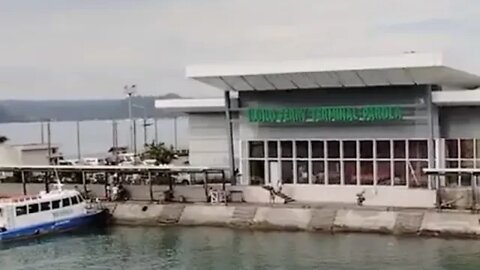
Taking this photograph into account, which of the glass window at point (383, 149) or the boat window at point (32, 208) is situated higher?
the glass window at point (383, 149)

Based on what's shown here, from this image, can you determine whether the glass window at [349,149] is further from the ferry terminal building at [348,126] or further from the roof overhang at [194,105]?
the roof overhang at [194,105]

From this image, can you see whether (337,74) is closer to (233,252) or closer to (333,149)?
(333,149)

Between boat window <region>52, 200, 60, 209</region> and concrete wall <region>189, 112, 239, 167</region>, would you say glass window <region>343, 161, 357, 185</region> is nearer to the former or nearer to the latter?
concrete wall <region>189, 112, 239, 167</region>

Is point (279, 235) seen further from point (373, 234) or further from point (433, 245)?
point (433, 245)

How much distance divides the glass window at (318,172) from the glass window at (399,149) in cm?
308

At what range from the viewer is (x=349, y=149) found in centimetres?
3581

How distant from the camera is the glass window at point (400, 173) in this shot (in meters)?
34.8

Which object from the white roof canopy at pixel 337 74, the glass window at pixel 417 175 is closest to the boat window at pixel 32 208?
the white roof canopy at pixel 337 74

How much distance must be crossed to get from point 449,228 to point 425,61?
601 centimetres

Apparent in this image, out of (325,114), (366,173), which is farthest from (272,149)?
(366,173)

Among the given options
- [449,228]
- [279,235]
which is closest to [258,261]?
[279,235]

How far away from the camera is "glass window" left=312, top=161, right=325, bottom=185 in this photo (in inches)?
1426

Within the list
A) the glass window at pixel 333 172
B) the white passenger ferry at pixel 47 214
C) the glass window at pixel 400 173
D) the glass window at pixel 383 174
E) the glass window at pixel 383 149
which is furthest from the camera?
the glass window at pixel 333 172

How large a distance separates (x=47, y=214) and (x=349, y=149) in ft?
41.6
